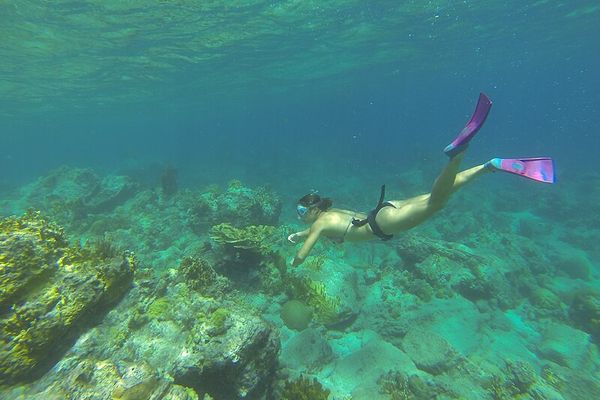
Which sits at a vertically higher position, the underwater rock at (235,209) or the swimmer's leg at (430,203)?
the swimmer's leg at (430,203)

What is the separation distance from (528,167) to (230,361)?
18.9 ft

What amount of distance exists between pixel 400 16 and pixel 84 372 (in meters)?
28.3

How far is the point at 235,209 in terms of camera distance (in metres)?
12.9

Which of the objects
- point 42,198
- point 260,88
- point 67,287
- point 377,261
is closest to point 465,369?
point 377,261

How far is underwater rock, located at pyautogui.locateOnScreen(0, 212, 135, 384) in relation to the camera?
12.0 feet

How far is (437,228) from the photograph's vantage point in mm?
16656

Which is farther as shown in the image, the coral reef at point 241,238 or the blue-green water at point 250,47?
the blue-green water at point 250,47

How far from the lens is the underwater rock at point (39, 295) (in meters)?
3.65

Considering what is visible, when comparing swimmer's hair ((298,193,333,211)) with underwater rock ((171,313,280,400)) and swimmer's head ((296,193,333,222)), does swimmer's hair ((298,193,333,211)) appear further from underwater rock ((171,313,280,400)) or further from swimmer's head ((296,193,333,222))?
underwater rock ((171,313,280,400))

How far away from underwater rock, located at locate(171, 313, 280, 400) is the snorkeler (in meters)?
1.43

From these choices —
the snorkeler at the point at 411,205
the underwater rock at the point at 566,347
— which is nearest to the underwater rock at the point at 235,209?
the snorkeler at the point at 411,205

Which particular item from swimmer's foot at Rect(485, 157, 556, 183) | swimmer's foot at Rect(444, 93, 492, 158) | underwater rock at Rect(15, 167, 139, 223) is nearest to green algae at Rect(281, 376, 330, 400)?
swimmer's foot at Rect(444, 93, 492, 158)

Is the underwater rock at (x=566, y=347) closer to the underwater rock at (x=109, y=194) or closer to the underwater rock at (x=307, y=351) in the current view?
the underwater rock at (x=307, y=351)

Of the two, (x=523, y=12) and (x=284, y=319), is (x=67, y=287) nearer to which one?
(x=284, y=319)
